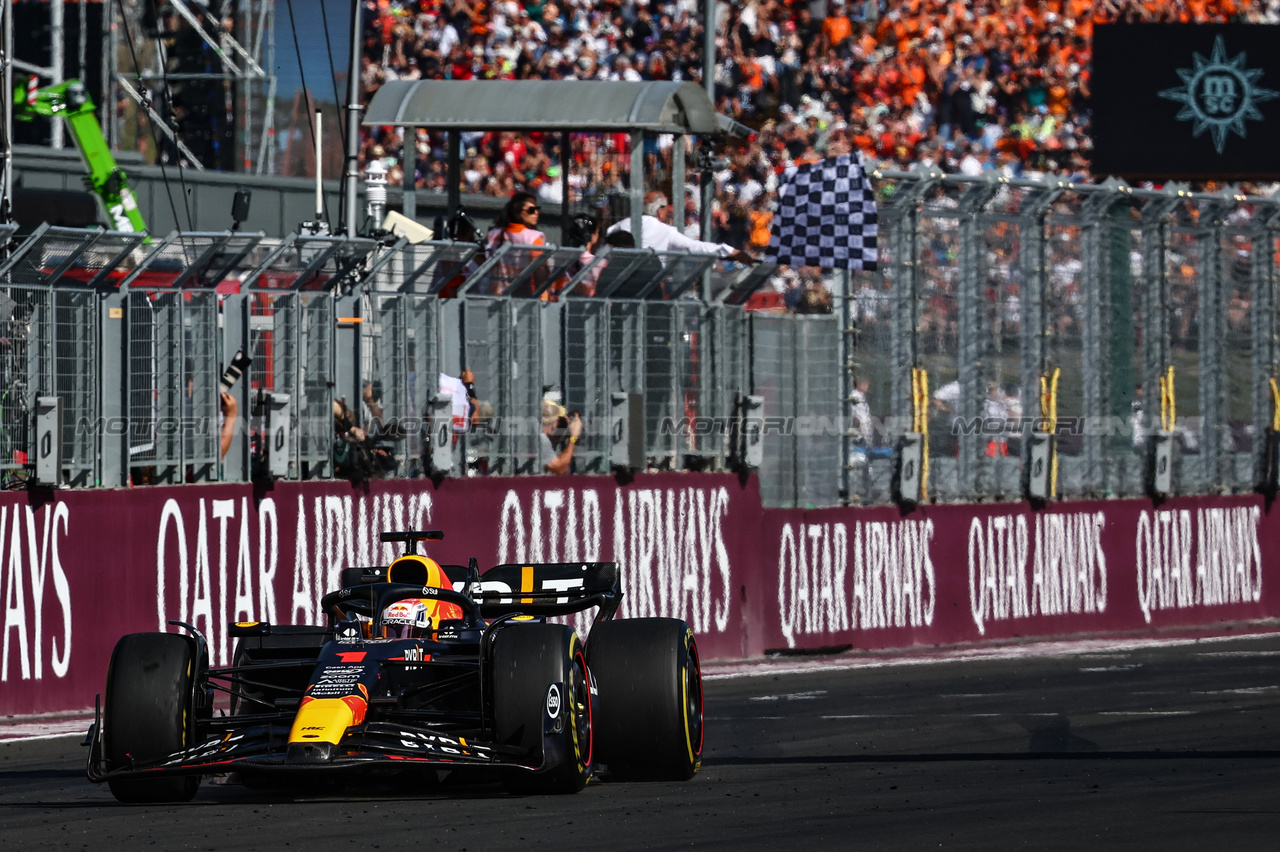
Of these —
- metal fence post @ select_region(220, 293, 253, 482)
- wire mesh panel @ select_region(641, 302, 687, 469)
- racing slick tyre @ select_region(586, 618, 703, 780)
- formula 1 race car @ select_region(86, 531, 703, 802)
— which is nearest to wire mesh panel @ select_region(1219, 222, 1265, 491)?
wire mesh panel @ select_region(641, 302, 687, 469)

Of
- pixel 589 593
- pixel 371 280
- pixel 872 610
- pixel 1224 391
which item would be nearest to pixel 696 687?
pixel 589 593

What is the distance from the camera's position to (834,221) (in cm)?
1753

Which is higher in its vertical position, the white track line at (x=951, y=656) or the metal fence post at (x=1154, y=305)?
the metal fence post at (x=1154, y=305)

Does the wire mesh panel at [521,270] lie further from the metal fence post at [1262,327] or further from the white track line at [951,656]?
the metal fence post at [1262,327]

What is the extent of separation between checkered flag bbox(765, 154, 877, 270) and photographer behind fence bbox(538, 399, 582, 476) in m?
2.76

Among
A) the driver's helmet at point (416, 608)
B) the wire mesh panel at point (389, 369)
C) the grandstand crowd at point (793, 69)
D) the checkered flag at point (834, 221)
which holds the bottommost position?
the driver's helmet at point (416, 608)

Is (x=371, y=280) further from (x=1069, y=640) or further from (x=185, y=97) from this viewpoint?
(x=185, y=97)

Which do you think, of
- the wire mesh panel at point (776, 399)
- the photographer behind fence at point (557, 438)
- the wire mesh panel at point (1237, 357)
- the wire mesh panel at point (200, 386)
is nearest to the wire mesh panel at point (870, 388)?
the wire mesh panel at point (776, 399)

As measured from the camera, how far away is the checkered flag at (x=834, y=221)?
17516mm

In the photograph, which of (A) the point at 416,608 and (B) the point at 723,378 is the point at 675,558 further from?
(A) the point at 416,608

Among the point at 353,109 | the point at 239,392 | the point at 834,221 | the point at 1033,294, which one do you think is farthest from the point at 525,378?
the point at 353,109

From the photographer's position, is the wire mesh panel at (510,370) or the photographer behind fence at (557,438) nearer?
the wire mesh panel at (510,370)

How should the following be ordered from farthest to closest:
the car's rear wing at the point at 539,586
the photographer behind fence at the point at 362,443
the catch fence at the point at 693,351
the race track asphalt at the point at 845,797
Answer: the photographer behind fence at the point at 362,443, the catch fence at the point at 693,351, the car's rear wing at the point at 539,586, the race track asphalt at the point at 845,797

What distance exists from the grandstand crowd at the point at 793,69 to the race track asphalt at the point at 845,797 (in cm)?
1510
